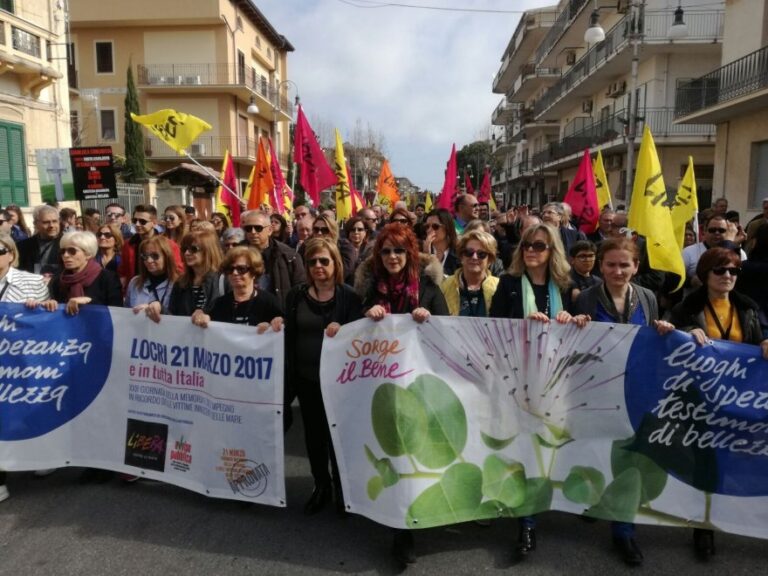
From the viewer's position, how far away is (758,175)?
1775cm

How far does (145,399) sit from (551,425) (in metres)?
2.64

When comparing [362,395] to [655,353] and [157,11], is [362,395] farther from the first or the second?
[157,11]

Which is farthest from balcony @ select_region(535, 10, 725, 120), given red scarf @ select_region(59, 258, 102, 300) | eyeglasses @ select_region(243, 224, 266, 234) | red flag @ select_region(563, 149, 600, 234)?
red scarf @ select_region(59, 258, 102, 300)

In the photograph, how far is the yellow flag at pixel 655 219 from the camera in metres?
4.80

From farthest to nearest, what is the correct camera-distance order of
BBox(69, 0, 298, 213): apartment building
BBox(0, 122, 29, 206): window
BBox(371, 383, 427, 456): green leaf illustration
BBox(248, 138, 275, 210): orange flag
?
BBox(69, 0, 298, 213): apartment building < BBox(0, 122, 29, 206): window < BBox(248, 138, 275, 210): orange flag < BBox(371, 383, 427, 456): green leaf illustration

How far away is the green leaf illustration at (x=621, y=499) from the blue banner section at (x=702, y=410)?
165mm

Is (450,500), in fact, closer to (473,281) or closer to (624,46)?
(473,281)

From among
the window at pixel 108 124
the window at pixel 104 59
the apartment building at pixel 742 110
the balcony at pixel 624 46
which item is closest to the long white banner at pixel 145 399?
the apartment building at pixel 742 110

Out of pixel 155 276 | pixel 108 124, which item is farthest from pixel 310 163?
pixel 108 124

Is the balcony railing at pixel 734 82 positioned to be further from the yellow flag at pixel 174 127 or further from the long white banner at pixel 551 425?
the long white banner at pixel 551 425

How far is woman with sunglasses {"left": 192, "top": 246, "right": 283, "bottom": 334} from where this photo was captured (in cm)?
403

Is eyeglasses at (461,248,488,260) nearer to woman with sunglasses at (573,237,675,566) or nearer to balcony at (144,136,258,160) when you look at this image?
woman with sunglasses at (573,237,675,566)

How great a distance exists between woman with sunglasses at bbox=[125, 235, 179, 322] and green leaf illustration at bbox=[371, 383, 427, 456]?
6.68 feet

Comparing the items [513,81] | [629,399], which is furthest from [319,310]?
[513,81]
